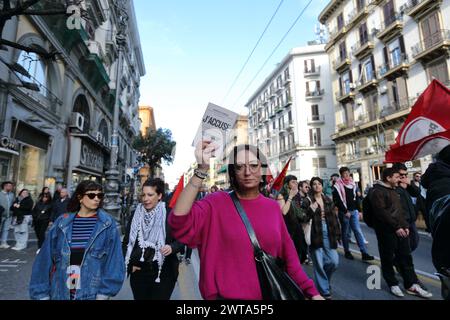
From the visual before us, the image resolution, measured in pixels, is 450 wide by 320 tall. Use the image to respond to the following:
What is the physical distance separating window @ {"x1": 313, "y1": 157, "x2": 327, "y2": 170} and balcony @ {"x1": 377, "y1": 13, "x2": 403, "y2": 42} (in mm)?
17774

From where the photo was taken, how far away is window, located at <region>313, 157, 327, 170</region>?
38969 mm

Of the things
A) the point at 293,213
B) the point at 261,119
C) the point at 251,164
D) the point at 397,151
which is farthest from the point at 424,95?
the point at 261,119

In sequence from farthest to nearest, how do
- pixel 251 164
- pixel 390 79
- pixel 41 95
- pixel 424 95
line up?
pixel 390 79
pixel 41 95
pixel 424 95
pixel 251 164

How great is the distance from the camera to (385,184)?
447 cm

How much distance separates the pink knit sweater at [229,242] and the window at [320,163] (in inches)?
1562

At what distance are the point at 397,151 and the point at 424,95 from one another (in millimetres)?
751

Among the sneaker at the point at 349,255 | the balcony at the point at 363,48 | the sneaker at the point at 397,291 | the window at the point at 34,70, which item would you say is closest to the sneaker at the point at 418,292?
the sneaker at the point at 397,291

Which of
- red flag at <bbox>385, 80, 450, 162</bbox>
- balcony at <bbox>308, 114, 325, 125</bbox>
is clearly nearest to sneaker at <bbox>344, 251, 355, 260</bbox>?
red flag at <bbox>385, 80, 450, 162</bbox>

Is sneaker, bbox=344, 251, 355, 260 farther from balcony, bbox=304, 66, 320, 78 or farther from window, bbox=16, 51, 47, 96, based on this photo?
balcony, bbox=304, 66, 320, 78

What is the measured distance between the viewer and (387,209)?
4223mm

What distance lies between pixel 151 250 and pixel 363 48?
31172 millimetres

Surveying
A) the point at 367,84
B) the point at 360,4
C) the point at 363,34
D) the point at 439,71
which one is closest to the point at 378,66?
the point at 367,84

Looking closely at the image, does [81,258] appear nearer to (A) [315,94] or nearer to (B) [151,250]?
(B) [151,250]
